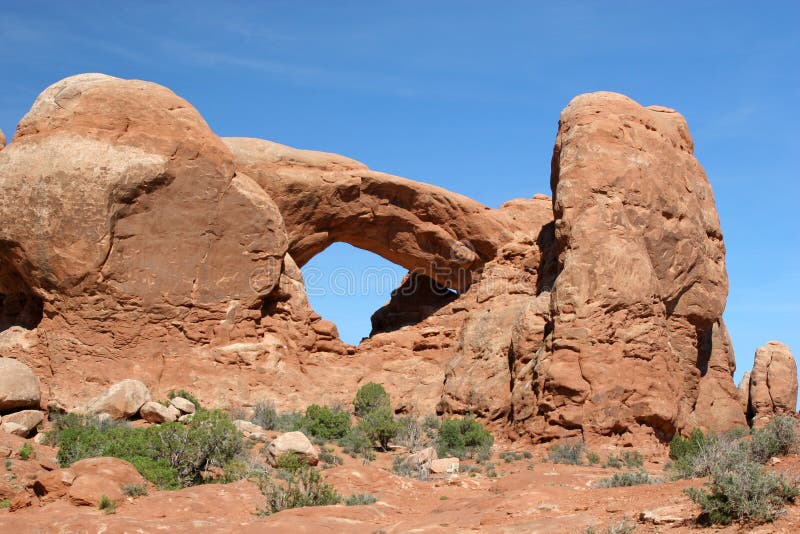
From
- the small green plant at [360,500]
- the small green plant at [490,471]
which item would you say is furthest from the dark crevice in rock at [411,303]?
the small green plant at [360,500]

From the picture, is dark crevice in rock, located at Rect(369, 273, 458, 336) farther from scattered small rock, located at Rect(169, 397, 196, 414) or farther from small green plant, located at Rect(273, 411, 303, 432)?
scattered small rock, located at Rect(169, 397, 196, 414)

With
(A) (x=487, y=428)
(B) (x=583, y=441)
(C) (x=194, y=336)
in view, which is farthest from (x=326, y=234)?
(B) (x=583, y=441)

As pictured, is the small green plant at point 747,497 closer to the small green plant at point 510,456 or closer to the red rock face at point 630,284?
the small green plant at point 510,456

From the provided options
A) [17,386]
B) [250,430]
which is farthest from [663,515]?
[17,386]

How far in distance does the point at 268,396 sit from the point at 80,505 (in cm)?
905

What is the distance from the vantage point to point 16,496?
1205cm

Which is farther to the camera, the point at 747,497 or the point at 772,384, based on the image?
the point at 772,384

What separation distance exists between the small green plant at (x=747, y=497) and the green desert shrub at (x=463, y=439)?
9.25m

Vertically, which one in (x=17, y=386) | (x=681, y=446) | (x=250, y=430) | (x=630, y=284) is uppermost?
(x=630, y=284)

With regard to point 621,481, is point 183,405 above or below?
above

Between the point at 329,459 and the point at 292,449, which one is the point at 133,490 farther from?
the point at 329,459

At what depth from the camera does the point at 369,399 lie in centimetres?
2097

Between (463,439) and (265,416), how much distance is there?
3974 millimetres

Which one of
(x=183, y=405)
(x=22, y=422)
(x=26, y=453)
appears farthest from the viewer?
(x=183, y=405)
